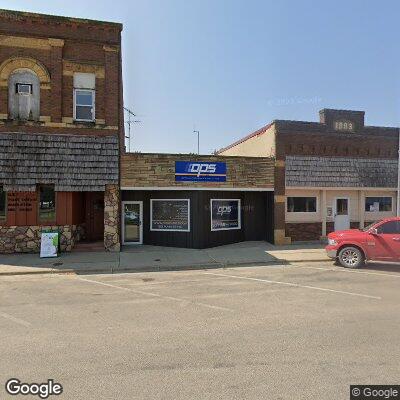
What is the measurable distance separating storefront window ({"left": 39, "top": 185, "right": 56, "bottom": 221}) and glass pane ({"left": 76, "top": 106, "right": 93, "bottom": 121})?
3.14m

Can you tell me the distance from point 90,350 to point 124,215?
11.6 metres

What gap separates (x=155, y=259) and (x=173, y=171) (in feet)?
13.5

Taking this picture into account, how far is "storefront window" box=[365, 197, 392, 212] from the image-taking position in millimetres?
17484

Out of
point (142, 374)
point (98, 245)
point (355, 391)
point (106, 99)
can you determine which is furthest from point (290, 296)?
point (106, 99)

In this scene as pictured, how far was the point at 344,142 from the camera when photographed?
659 inches

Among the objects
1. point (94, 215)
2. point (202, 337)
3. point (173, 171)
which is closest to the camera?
point (202, 337)

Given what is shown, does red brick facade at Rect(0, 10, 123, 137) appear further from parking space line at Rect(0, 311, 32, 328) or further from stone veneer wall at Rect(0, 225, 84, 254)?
parking space line at Rect(0, 311, 32, 328)

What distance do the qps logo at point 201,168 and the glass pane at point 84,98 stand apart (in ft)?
16.5

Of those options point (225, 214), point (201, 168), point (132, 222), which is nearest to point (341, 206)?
point (225, 214)

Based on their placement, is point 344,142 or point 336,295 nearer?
point 336,295

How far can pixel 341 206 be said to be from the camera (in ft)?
56.2

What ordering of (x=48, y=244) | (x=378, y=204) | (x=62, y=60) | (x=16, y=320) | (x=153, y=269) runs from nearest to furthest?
(x=16, y=320)
(x=153, y=269)
(x=48, y=244)
(x=62, y=60)
(x=378, y=204)

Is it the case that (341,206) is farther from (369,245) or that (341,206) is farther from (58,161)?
(58,161)

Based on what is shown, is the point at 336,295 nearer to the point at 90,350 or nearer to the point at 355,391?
the point at 355,391
